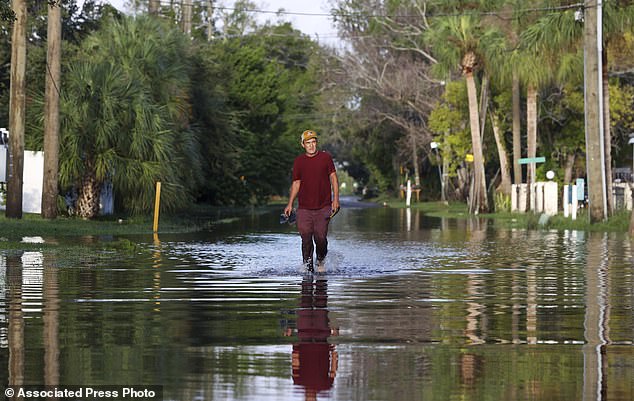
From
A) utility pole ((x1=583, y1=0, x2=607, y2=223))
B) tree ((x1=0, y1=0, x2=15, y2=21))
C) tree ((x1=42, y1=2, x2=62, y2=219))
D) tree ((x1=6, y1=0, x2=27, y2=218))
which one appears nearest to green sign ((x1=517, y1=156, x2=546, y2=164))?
utility pole ((x1=583, y1=0, x2=607, y2=223))

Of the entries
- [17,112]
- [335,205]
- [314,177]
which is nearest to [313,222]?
[335,205]

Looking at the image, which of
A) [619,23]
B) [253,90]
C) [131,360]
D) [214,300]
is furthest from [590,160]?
[253,90]

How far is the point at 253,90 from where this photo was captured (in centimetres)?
7881

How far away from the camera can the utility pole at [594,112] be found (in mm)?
40719

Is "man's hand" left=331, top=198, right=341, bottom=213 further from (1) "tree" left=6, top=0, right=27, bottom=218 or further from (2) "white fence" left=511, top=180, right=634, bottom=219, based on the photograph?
(2) "white fence" left=511, top=180, right=634, bottom=219

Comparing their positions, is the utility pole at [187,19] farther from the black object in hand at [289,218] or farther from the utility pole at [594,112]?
the black object in hand at [289,218]

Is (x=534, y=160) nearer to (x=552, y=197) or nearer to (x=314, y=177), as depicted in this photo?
(x=552, y=197)

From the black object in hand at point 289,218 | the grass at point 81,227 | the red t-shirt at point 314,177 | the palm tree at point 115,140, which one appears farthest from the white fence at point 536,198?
the red t-shirt at point 314,177

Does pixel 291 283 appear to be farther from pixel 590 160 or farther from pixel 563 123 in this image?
pixel 563 123

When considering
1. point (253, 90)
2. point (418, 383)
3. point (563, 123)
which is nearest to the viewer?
point (418, 383)

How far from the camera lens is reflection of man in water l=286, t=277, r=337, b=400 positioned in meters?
9.25

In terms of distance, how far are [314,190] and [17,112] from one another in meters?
18.1

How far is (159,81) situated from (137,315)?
33.4m

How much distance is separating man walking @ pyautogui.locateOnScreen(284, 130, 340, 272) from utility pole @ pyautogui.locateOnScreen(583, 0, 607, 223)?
73.9 feet
